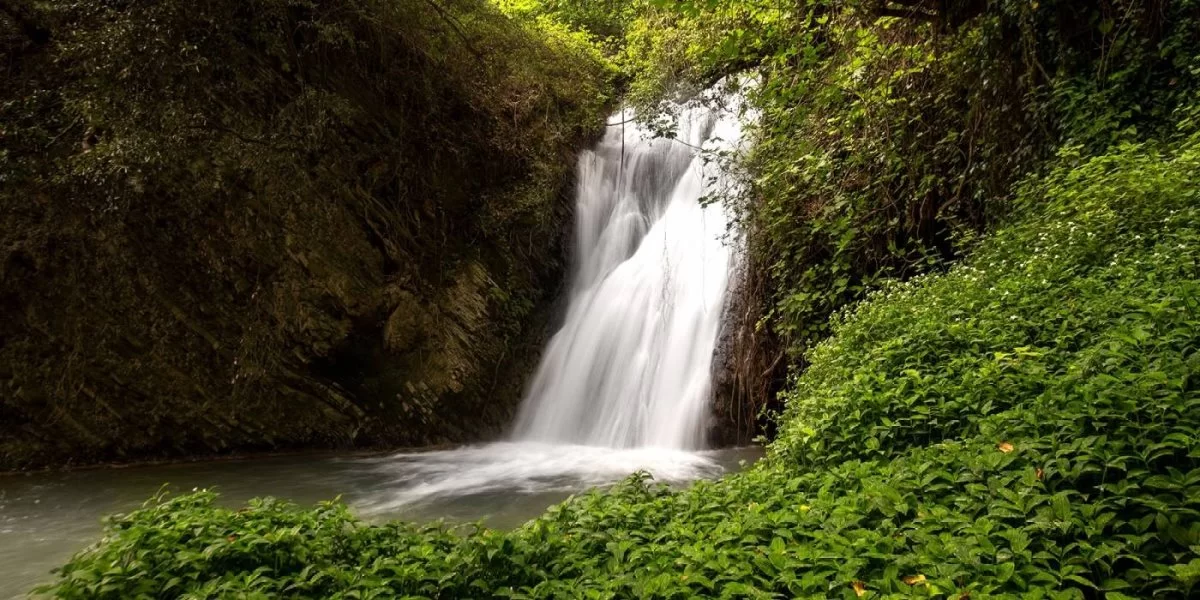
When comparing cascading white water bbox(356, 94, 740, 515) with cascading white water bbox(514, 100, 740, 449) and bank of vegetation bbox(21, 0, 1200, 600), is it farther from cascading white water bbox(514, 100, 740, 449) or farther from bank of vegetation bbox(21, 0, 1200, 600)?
bank of vegetation bbox(21, 0, 1200, 600)

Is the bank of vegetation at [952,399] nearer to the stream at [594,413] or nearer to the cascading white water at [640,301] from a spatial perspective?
the stream at [594,413]

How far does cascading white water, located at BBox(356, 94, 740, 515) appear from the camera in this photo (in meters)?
7.75

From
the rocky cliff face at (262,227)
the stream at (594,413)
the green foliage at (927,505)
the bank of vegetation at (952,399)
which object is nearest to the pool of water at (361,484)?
the stream at (594,413)

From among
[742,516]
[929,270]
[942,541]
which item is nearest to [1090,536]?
[942,541]

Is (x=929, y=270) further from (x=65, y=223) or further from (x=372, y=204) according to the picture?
(x=65, y=223)

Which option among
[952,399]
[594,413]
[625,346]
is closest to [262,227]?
[594,413]

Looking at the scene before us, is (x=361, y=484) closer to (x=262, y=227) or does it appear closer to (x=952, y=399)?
(x=262, y=227)

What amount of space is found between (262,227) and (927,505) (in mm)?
8020

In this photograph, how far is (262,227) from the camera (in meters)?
8.21

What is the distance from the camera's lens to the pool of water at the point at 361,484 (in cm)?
539

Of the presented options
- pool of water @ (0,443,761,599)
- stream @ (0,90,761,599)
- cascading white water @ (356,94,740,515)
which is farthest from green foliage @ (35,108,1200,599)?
cascading white water @ (356,94,740,515)

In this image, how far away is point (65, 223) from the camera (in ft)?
23.4

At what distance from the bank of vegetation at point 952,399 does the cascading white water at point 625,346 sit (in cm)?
189

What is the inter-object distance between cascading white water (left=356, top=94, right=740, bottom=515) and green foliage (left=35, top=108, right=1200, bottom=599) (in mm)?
3497
